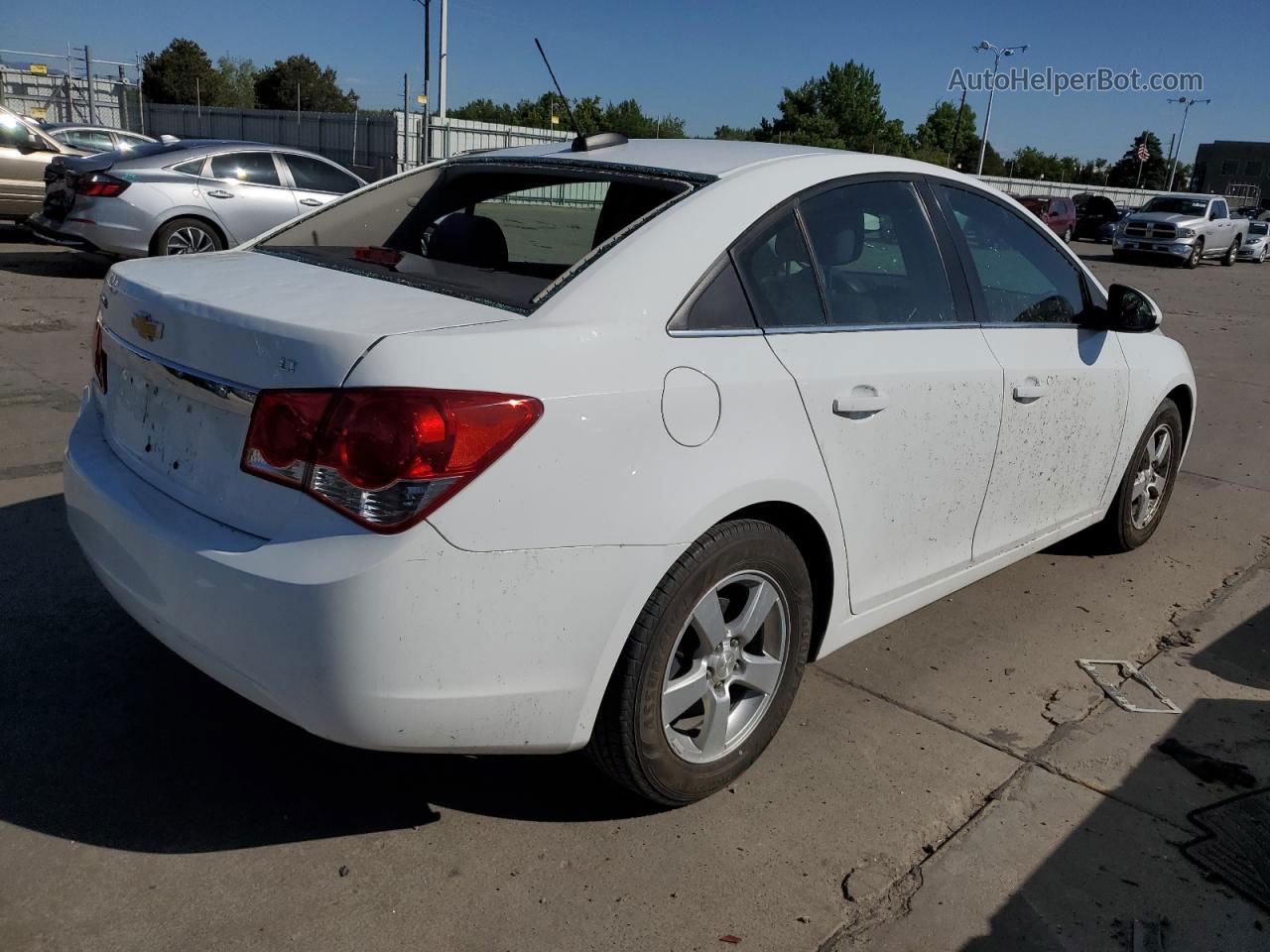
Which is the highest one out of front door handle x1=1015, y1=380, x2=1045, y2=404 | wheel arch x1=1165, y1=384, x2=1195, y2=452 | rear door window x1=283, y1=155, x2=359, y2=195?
rear door window x1=283, y1=155, x2=359, y2=195

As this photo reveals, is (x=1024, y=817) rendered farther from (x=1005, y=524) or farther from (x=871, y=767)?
(x=1005, y=524)

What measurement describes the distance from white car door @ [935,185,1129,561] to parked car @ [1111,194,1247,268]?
2643 cm

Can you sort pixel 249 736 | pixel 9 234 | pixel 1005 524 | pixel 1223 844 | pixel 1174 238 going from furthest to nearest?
pixel 1174 238, pixel 9 234, pixel 1005 524, pixel 249 736, pixel 1223 844

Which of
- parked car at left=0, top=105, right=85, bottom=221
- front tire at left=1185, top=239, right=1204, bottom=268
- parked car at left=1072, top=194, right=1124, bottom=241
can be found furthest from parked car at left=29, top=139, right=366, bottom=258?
parked car at left=1072, top=194, right=1124, bottom=241

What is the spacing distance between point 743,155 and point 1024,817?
1.99 m

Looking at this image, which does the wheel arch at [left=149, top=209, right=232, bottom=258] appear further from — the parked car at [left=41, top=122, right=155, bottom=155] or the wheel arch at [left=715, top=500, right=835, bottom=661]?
the wheel arch at [left=715, top=500, right=835, bottom=661]

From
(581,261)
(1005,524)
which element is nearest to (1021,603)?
(1005,524)

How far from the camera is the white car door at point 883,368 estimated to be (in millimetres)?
2793

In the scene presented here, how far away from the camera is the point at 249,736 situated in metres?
2.99

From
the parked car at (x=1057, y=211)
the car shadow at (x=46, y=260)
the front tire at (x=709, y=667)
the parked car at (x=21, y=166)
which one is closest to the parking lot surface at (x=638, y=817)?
the front tire at (x=709, y=667)

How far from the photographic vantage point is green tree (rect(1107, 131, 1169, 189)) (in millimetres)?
97675

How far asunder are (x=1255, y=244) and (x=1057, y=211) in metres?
7.89

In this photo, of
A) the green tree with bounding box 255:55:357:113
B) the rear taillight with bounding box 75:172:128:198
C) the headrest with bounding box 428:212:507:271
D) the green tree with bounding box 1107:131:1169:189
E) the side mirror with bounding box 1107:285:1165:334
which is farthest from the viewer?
the green tree with bounding box 1107:131:1169:189

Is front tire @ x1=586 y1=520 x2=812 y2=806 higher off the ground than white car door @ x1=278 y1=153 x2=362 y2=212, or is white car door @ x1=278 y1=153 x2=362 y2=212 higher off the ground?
white car door @ x1=278 y1=153 x2=362 y2=212
